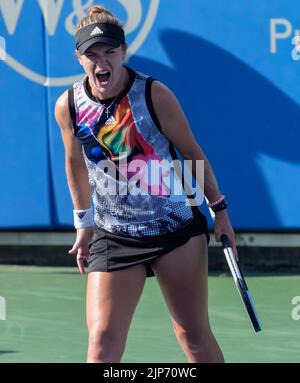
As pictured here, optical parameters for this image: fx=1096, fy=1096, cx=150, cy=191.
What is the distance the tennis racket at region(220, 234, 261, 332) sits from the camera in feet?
14.3

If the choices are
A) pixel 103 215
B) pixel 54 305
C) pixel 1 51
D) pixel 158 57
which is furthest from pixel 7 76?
pixel 103 215

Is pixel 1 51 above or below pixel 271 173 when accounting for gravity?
above

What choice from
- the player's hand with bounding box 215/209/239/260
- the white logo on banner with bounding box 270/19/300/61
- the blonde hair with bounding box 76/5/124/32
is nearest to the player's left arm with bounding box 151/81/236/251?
the player's hand with bounding box 215/209/239/260

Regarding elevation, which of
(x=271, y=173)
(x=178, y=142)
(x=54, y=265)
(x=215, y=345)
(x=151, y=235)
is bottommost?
(x=54, y=265)

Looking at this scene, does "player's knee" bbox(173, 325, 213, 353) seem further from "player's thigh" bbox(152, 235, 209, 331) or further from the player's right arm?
the player's right arm

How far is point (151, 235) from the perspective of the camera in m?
4.49

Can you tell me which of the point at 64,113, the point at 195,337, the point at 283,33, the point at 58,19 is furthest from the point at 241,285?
the point at 58,19

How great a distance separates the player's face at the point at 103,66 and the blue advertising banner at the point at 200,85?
3.50 m

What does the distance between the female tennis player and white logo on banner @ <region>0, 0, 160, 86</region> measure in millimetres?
3426

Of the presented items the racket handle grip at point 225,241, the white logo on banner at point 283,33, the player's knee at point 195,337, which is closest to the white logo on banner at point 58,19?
the white logo on banner at point 283,33

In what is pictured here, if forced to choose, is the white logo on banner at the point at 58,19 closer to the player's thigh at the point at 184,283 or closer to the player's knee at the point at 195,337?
the player's thigh at the point at 184,283

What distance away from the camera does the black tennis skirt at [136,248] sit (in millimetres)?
4469

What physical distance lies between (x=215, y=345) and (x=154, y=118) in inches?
38.1
